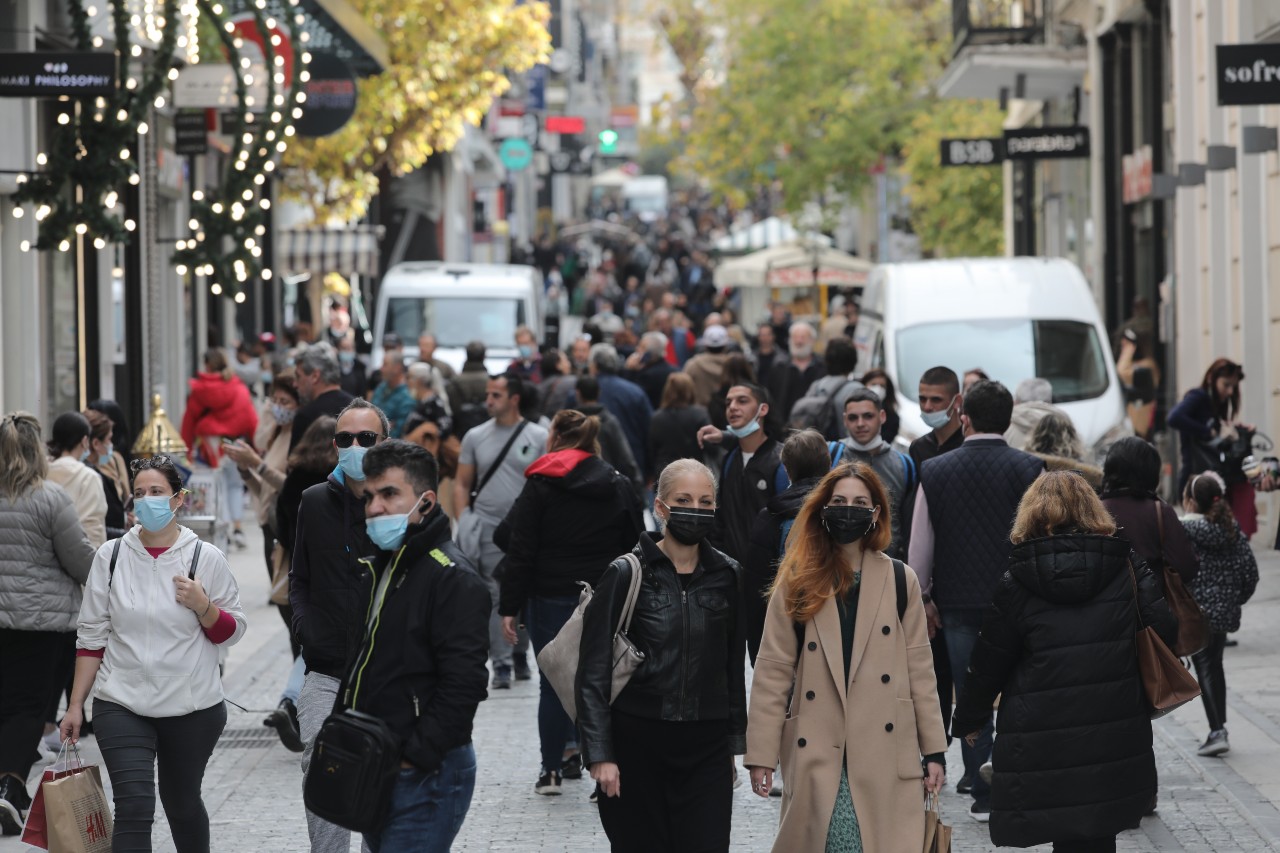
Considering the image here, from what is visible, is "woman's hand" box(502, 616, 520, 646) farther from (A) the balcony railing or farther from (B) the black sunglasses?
(A) the balcony railing

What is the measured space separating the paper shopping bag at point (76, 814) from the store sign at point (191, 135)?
1567cm

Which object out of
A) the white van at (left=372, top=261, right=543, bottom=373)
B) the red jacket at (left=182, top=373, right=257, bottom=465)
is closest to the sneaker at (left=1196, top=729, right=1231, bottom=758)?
the red jacket at (left=182, top=373, right=257, bottom=465)

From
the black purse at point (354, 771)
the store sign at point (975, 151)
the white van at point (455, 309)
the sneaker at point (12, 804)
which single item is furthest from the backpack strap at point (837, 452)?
the white van at point (455, 309)

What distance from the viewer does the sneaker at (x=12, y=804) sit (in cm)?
871

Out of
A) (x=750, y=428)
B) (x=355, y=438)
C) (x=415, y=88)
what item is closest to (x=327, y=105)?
(x=415, y=88)

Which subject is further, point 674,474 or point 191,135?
point 191,135

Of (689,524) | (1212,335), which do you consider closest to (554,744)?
(689,524)

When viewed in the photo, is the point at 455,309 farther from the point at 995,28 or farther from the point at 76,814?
the point at 76,814

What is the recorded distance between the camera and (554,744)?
368 inches

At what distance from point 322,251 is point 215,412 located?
16.3 m

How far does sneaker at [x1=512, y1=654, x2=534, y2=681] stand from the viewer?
12578 millimetres

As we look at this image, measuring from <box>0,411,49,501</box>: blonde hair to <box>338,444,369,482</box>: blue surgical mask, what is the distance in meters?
2.03

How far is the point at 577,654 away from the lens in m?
6.50

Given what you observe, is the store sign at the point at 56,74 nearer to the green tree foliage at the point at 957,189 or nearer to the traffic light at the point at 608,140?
the green tree foliage at the point at 957,189
